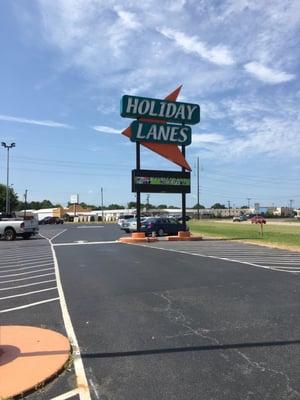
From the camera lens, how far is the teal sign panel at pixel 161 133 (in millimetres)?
31141

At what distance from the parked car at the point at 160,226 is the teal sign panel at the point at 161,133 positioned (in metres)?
6.27

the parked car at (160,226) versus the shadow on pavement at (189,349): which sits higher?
the parked car at (160,226)

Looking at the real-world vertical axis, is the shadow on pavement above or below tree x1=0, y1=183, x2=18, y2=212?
below

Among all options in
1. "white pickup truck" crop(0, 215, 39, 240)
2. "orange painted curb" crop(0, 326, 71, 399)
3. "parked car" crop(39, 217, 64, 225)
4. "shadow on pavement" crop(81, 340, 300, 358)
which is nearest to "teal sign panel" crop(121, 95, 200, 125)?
"white pickup truck" crop(0, 215, 39, 240)

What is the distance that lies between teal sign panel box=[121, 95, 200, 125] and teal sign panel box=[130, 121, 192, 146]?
55 centimetres

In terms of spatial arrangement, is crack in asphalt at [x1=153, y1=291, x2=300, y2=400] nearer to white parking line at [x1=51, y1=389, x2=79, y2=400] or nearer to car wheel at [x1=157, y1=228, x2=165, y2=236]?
white parking line at [x1=51, y1=389, x2=79, y2=400]

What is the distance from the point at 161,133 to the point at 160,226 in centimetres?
722

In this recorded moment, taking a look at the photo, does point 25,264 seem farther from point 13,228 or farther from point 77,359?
point 13,228

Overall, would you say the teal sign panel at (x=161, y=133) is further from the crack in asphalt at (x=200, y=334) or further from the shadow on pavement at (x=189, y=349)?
the shadow on pavement at (x=189, y=349)

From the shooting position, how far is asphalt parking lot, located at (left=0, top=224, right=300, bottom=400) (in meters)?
5.28

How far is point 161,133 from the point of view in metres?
32.1

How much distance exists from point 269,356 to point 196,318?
7.18 ft

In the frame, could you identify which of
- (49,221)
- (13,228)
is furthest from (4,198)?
(13,228)

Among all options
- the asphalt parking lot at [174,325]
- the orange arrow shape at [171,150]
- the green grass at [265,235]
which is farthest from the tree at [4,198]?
the asphalt parking lot at [174,325]
